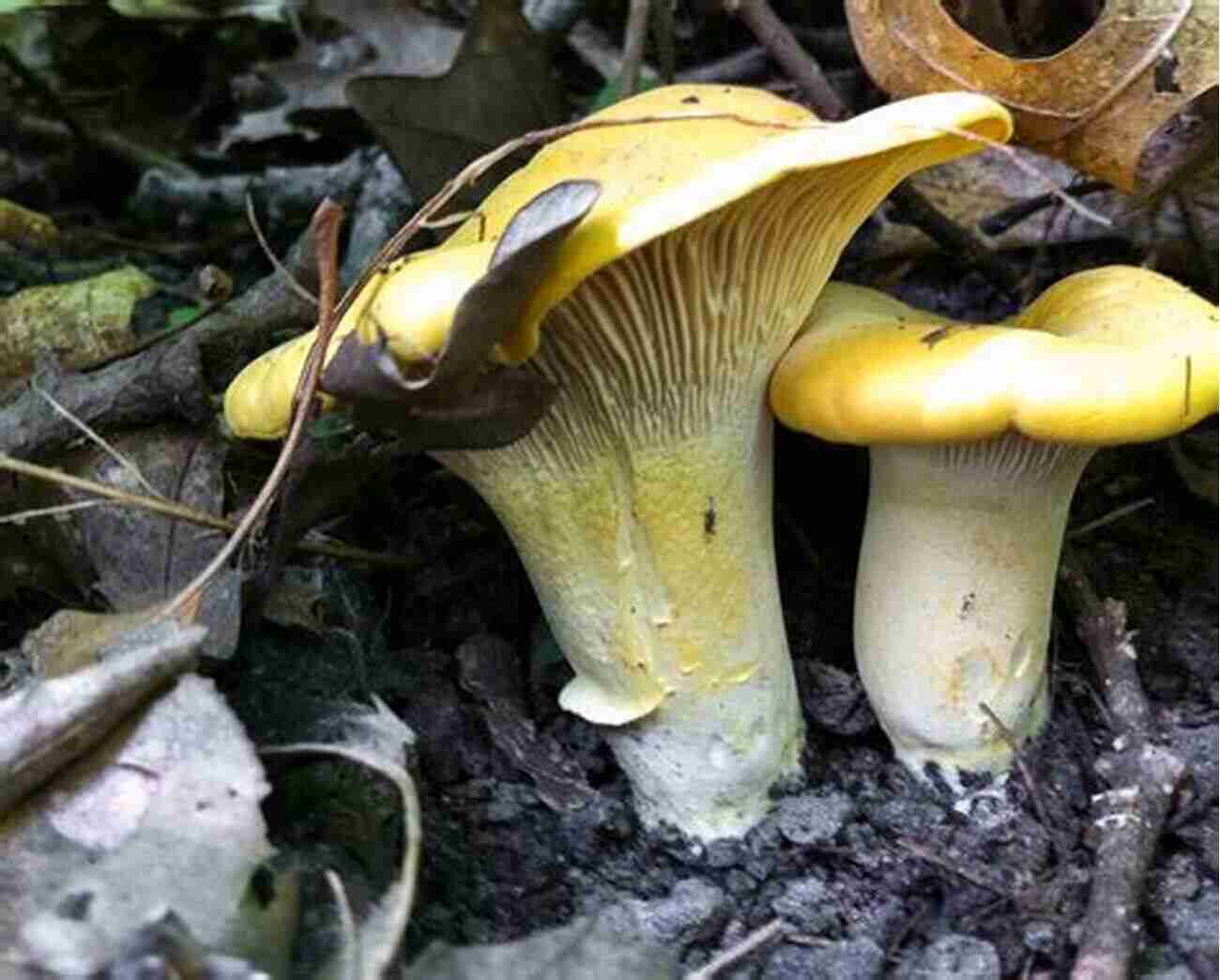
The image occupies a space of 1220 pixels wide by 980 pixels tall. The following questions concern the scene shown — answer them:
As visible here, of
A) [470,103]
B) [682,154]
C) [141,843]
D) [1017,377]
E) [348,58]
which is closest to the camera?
[141,843]

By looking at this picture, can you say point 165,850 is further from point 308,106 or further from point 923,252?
point 308,106

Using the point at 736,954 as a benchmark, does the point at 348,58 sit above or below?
above

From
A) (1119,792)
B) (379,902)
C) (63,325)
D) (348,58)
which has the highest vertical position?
(348,58)

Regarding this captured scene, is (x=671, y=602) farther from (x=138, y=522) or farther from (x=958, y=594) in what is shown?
(x=138, y=522)

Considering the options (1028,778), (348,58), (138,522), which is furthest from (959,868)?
(348,58)

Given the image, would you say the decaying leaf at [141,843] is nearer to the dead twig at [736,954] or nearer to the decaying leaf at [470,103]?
the dead twig at [736,954]

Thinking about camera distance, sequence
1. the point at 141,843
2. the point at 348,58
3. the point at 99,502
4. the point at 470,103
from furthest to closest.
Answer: the point at 348,58, the point at 470,103, the point at 99,502, the point at 141,843

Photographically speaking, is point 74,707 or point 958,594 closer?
point 74,707
